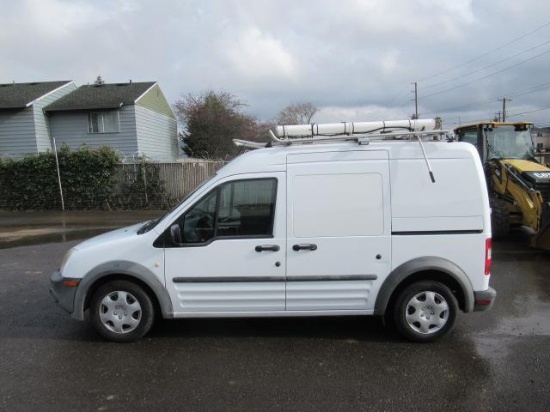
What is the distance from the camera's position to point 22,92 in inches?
1017

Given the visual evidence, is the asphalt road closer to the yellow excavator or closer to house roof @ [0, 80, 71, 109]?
the yellow excavator

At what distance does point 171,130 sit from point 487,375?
99.6ft

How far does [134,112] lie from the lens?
25344 mm

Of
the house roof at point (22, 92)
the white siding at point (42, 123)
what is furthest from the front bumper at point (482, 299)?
the house roof at point (22, 92)

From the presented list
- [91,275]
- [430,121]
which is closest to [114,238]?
[91,275]

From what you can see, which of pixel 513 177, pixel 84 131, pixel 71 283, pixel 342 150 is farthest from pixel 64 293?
pixel 84 131

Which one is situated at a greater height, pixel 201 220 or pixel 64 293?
pixel 201 220

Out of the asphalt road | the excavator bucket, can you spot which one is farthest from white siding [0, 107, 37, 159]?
the excavator bucket

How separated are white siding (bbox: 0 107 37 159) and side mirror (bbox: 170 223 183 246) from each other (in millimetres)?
22462

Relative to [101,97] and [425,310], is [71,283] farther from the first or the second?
[101,97]

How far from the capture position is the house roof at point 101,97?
81.8ft

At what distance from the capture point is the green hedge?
17.6 meters

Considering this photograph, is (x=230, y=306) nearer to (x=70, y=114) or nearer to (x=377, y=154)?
(x=377, y=154)

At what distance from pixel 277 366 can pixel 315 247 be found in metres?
1.15
